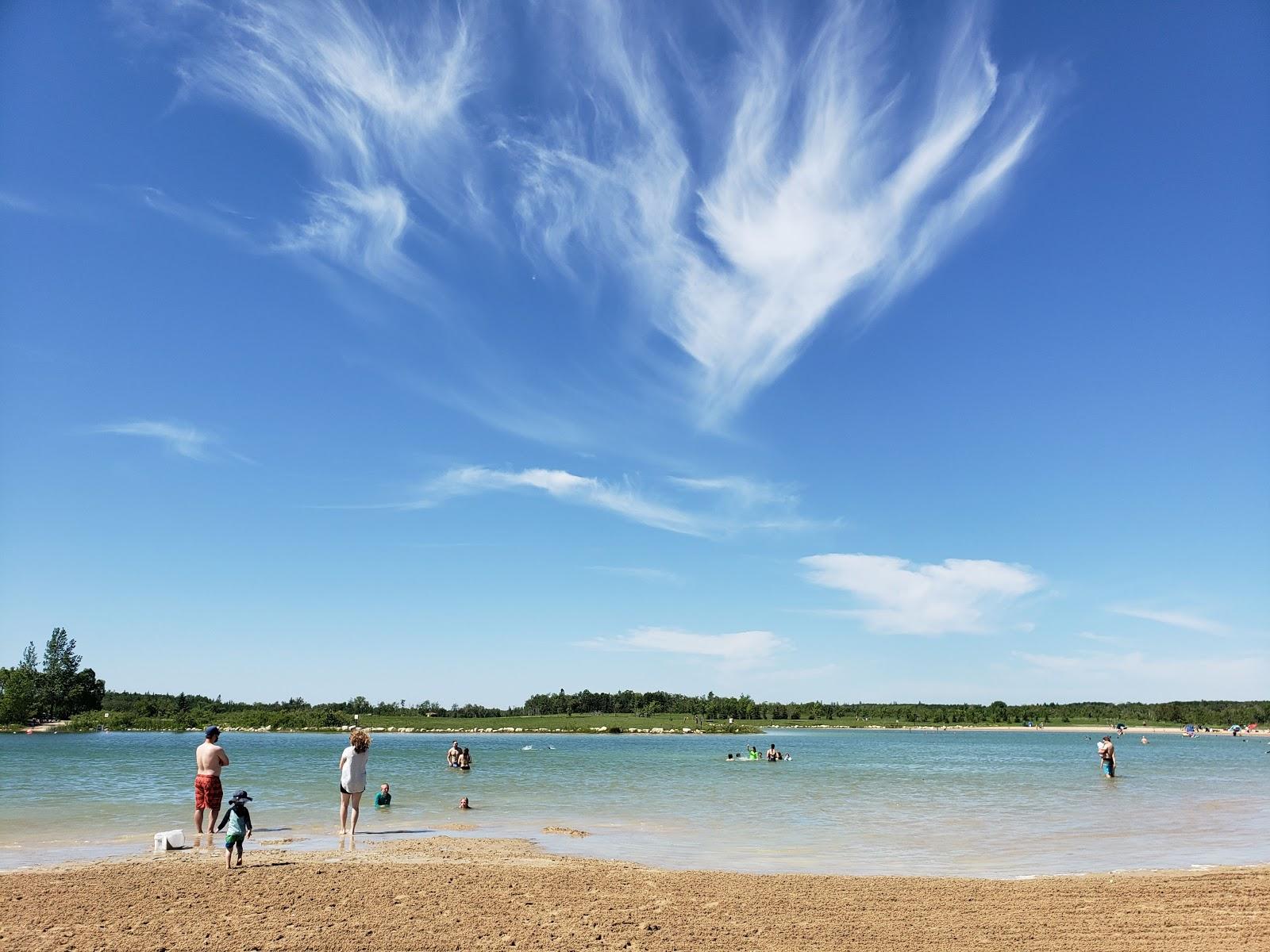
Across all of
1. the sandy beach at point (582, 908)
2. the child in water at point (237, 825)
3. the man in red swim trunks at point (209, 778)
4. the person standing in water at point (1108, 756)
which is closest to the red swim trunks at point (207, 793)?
the man in red swim trunks at point (209, 778)

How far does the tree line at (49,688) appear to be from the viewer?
11219 centimetres

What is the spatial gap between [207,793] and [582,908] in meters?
9.49

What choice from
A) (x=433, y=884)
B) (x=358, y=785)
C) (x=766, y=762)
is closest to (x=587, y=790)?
(x=358, y=785)

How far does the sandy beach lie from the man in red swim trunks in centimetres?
172

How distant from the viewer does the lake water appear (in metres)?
16.4

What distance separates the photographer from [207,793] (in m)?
16.0

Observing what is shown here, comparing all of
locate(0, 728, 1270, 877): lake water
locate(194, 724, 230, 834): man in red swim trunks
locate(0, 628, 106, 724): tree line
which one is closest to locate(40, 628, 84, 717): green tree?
locate(0, 628, 106, 724): tree line

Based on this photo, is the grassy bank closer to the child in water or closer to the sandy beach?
the child in water

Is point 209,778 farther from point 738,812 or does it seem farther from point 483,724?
point 483,724

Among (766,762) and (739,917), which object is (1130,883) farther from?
(766,762)

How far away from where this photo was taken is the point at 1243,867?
1490cm

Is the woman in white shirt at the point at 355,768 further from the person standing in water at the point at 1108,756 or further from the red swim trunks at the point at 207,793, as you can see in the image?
the person standing in water at the point at 1108,756

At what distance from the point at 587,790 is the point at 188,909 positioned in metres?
22.8

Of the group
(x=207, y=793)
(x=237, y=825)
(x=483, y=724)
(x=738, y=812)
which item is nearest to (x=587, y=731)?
(x=483, y=724)
